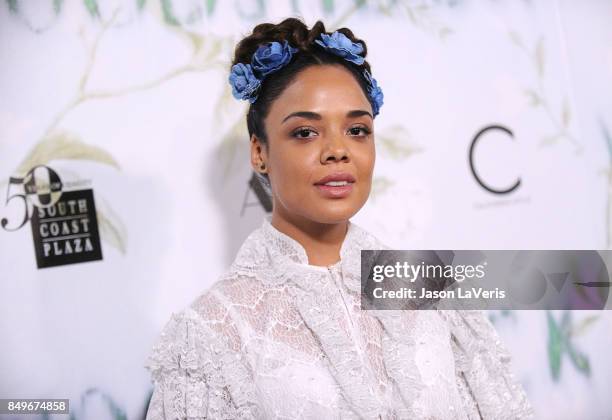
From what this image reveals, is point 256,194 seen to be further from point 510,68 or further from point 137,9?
point 510,68

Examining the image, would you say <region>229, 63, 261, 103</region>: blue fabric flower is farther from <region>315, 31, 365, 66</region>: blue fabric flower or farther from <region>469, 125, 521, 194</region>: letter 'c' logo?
<region>469, 125, 521, 194</region>: letter 'c' logo

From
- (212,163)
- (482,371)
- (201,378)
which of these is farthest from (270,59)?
(482,371)

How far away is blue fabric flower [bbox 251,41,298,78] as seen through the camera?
4.34ft

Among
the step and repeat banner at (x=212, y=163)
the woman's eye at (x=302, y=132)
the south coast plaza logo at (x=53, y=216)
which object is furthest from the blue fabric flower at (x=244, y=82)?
the south coast plaza logo at (x=53, y=216)

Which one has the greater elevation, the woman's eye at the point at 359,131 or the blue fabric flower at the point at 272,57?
the blue fabric flower at the point at 272,57

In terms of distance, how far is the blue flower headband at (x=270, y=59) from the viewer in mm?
1332

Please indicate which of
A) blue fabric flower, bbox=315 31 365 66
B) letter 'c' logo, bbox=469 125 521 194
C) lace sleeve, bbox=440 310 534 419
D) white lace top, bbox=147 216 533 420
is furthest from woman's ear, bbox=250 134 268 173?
letter 'c' logo, bbox=469 125 521 194

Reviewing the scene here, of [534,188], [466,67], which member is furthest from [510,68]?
[534,188]

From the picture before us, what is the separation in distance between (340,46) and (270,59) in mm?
130

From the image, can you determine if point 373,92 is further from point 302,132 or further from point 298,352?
point 298,352

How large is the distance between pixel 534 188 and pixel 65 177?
1141 mm

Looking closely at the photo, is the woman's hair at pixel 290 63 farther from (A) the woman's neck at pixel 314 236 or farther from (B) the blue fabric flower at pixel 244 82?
(A) the woman's neck at pixel 314 236

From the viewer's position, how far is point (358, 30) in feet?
5.87

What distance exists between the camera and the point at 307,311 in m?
1.29
